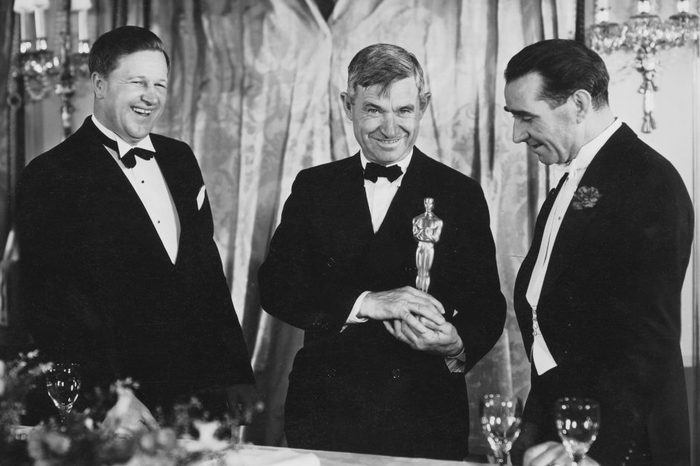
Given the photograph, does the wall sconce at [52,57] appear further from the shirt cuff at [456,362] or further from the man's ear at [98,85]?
the shirt cuff at [456,362]

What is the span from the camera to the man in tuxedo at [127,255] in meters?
3.78

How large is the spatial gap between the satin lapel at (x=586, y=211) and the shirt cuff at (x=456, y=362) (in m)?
0.57

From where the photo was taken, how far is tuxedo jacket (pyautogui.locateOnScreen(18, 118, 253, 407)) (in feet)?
12.3

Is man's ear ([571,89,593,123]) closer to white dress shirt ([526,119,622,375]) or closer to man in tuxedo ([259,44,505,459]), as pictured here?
white dress shirt ([526,119,622,375])

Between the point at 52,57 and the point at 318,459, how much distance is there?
315cm

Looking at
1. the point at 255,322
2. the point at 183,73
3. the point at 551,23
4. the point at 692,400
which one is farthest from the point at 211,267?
the point at 692,400

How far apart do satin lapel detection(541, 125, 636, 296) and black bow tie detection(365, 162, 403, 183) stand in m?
0.79

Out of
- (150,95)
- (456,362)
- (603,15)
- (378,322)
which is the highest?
(603,15)

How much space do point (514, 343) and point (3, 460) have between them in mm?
2729

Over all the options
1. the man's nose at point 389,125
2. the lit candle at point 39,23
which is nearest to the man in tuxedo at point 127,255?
the lit candle at point 39,23

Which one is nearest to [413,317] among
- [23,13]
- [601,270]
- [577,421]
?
[601,270]

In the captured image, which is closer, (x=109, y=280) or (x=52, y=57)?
(x=109, y=280)

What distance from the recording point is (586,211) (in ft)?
9.34

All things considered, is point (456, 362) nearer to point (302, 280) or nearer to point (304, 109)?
point (302, 280)
